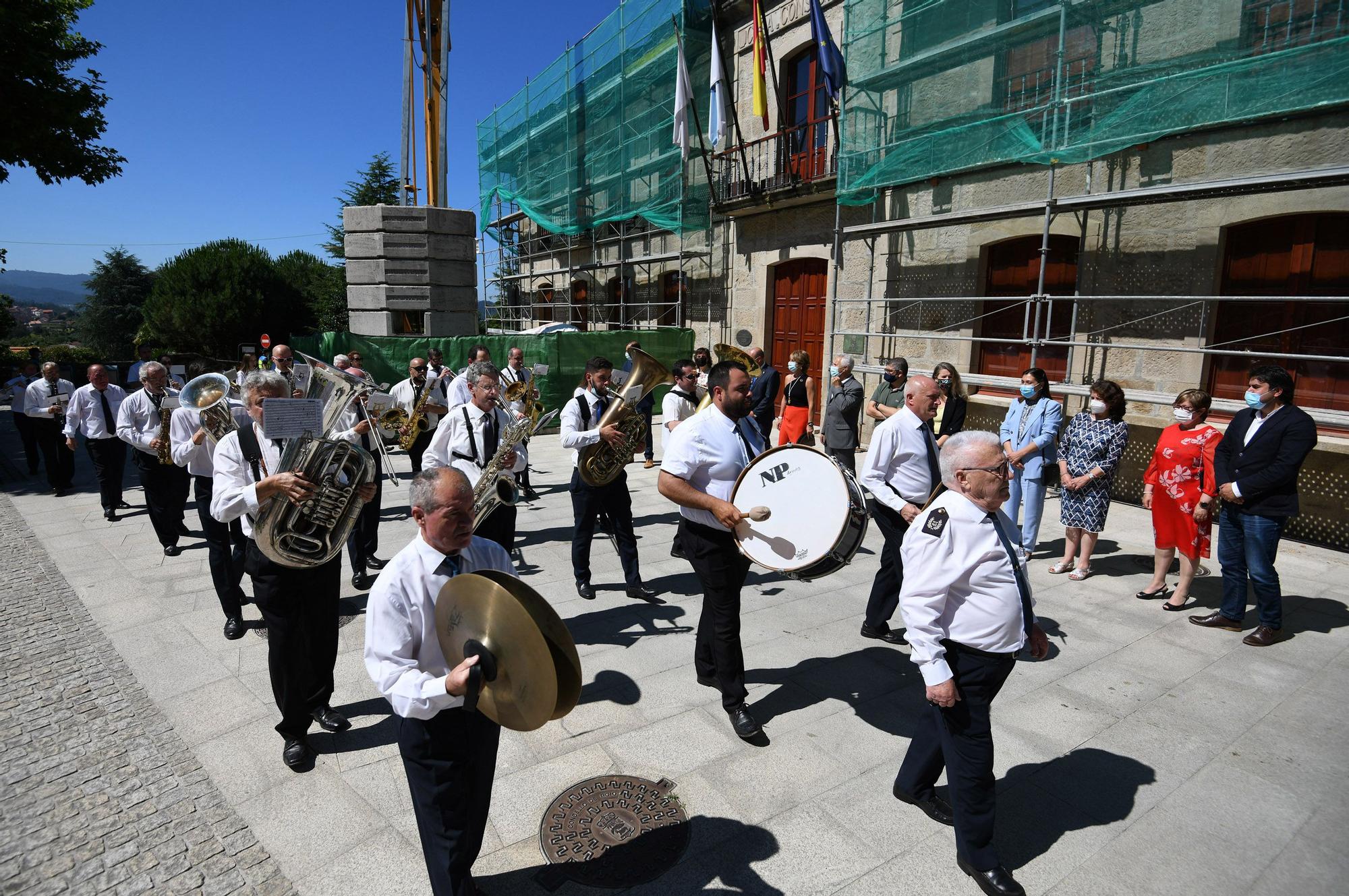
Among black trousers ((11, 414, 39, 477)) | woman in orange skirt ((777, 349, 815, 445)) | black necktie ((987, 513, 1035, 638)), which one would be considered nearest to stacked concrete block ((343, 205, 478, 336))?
black trousers ((11, 414, 39, 477))

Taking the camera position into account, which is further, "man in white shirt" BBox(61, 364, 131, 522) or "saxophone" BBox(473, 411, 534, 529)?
"man in white shirt" BBox(61, 364, 131, 522)

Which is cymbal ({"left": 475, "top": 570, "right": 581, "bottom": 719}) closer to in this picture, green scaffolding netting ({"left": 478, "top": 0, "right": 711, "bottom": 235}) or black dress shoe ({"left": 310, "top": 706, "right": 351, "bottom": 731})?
black dress shoe ({"left": 310, "top": 706, "right": 351, "bottom": 731})

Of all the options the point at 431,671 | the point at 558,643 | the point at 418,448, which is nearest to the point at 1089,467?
the point at 558,643

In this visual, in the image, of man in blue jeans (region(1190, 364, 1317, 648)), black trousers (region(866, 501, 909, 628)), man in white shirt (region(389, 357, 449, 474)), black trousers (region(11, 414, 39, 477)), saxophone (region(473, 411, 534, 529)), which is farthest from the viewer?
black trousers (region(11, 414, 39, 477))

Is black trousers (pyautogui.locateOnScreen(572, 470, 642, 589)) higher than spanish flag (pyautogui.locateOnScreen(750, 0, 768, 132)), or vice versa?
spanish flag (pyautogui.locateOnScreen(750, 0, 768, 132))

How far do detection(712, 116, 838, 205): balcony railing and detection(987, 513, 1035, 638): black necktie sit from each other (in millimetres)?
10846

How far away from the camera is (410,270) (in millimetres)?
12930

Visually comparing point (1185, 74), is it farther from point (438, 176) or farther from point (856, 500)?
point (438, 176)

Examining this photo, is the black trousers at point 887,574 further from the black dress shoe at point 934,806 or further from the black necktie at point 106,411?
the black necktie at point 106,411

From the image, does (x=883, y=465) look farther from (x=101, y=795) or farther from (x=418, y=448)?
(x=418, y=448)

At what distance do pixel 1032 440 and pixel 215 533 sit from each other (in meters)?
6.68

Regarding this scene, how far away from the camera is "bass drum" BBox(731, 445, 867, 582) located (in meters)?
3.51

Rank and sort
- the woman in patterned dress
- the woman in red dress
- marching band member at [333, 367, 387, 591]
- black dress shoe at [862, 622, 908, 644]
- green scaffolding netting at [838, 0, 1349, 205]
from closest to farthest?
black dress shoe at [862, 622, 908, 644] < the woman in red dress < the woman in patterned dress < marching band member at [333, 367, 387, 591] < green scaffolding netting at [838, 0, 1349, 205]

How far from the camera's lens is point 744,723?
3.81 metres
